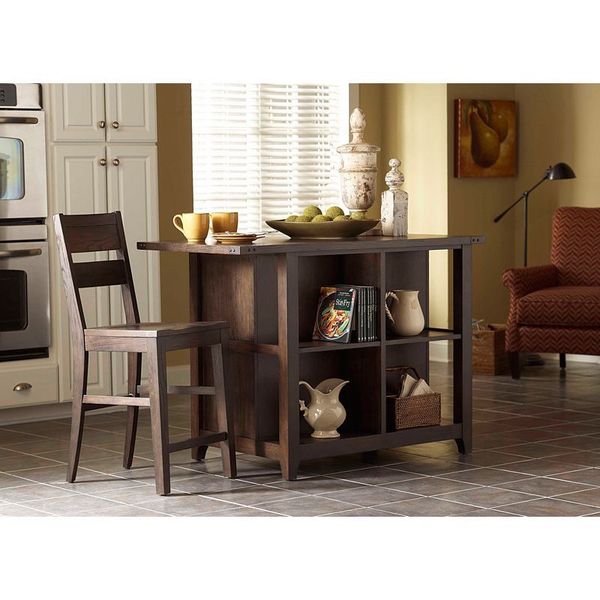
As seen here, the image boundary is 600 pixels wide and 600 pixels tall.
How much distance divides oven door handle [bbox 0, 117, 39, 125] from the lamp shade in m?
3.15

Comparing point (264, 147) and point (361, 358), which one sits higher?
point (264, 147)

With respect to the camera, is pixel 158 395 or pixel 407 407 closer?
pixel 158 395

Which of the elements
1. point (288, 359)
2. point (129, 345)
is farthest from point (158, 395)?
point (288, 359)

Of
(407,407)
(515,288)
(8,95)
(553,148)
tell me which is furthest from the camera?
(553,148)

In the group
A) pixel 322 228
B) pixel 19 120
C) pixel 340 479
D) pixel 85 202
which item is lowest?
pixel 340 479

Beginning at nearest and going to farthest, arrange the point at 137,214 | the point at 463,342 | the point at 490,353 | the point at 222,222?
the point at 222,222 → the point at 463,342 → the point at 137,214 → the point at 490,353

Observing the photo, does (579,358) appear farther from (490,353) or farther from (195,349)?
(195,349)

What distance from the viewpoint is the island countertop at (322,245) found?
3.53 metres

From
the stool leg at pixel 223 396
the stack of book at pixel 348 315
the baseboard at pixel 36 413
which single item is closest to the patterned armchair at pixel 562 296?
the baseboard at pixel 36 413

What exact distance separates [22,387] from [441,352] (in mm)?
3078


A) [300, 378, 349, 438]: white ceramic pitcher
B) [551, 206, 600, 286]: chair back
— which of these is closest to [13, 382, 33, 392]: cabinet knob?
[300, 378, 349, 438]: white ceramic pitcher

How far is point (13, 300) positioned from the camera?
4910 millimetres

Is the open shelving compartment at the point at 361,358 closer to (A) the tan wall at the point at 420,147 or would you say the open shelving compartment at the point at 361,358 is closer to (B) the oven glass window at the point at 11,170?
(B) the oven glass window at the point at 11,170
